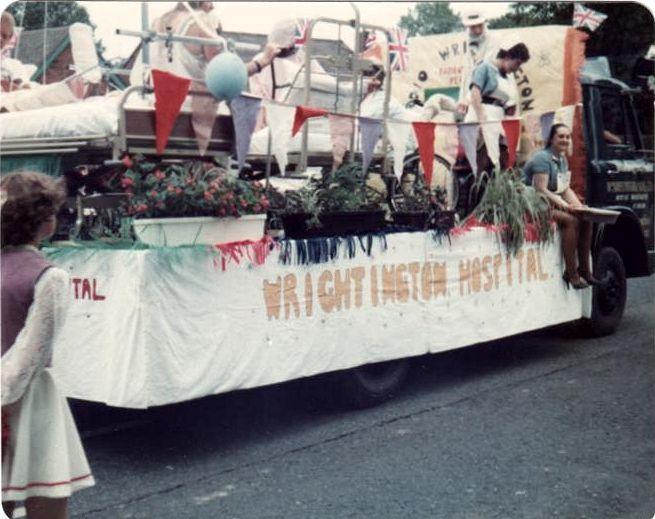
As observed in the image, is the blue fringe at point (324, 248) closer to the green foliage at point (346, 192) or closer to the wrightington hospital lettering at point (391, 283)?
the wrightington hospital lettering at point (391, 283)

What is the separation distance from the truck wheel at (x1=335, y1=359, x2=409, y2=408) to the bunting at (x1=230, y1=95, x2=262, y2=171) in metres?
1.65

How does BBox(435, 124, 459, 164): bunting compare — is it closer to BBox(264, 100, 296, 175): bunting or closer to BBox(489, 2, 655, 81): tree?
BBox(264, 100, 296, 175): bunting

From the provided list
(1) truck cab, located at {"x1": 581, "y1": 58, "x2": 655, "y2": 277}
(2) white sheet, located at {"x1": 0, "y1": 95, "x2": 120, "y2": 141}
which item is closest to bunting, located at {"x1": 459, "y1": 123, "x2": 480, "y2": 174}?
(1) truck cab, located at {"x1": 581, "y1": 58, "x2": 655, "y2": 277}

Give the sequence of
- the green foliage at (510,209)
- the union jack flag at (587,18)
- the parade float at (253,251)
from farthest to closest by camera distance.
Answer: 1. the union jack flag at (587,18)
2. the green foliage at (510,209)
3. the parade float at (253,251)

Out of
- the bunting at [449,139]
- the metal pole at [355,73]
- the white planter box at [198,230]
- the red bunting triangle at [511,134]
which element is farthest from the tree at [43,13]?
the white planter box at [198,230]

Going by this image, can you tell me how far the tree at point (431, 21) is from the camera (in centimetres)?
1095

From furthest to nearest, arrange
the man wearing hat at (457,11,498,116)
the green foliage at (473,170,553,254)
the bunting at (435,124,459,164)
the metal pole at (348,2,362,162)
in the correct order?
the man wearing hat at (457,11,498,116) < the green foliage at (473,170,553,254) < the bunting at (435,124,459,164) < the metal pole at (348,2,362,162)

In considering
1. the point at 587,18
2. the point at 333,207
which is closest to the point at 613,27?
the point at 587,18

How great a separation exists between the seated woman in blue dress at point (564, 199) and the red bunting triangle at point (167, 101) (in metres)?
3.87

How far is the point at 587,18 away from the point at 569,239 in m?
2.98

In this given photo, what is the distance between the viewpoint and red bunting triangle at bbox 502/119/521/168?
7855 mm

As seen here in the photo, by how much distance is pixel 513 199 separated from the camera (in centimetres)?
767

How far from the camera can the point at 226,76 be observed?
527 centimetres

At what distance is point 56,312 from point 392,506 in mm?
2131
